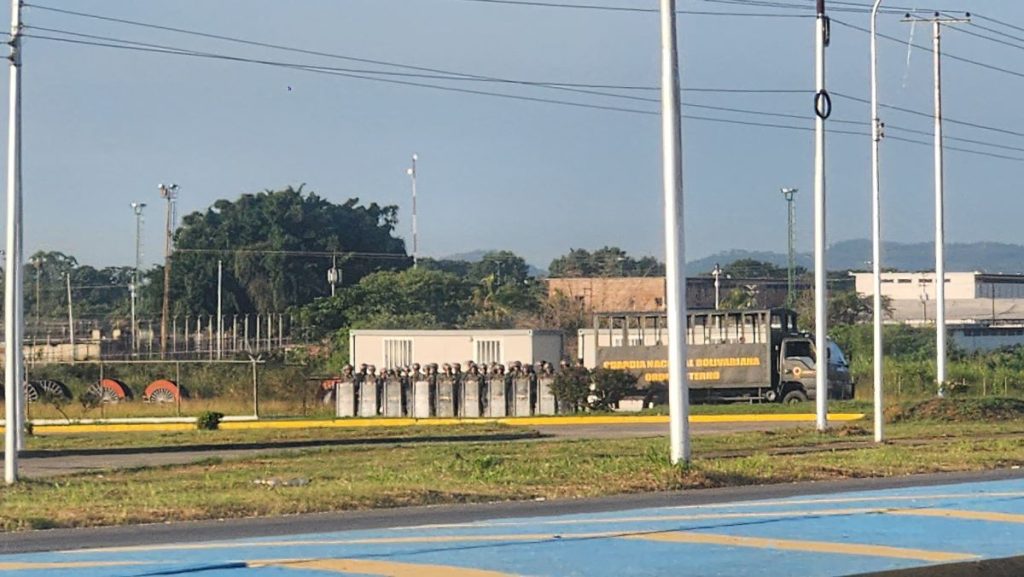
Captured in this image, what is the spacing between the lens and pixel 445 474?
20.5m

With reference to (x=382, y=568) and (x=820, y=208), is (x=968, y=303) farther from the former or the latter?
(x=382, y=568)

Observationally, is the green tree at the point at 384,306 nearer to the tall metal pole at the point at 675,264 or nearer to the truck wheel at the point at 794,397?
the truck wheel at the point at 794,397

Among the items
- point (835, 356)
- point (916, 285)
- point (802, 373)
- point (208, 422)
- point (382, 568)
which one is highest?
point (916, 285)

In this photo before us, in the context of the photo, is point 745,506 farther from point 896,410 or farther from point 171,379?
point 171,379

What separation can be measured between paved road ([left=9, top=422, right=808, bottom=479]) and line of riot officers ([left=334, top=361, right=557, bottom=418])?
324 inches

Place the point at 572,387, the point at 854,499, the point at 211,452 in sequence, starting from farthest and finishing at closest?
the point at 572,387, the point at 211,452, the point at 854,499

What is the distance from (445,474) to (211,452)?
11.7 metres

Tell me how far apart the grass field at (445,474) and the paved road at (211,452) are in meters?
1.47

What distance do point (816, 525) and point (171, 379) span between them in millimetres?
50502

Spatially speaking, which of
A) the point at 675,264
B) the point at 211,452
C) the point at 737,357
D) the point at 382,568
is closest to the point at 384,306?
the point at 737,357

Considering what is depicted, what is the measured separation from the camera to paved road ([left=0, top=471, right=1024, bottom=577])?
1027cm

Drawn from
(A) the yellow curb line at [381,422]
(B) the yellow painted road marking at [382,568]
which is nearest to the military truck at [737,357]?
(A) the yellow curb line at [381,422]

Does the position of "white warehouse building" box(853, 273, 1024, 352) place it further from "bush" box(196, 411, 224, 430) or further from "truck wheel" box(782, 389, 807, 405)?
"bush" box(196, 411, 224, 430)

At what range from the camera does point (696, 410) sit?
1796 inches
